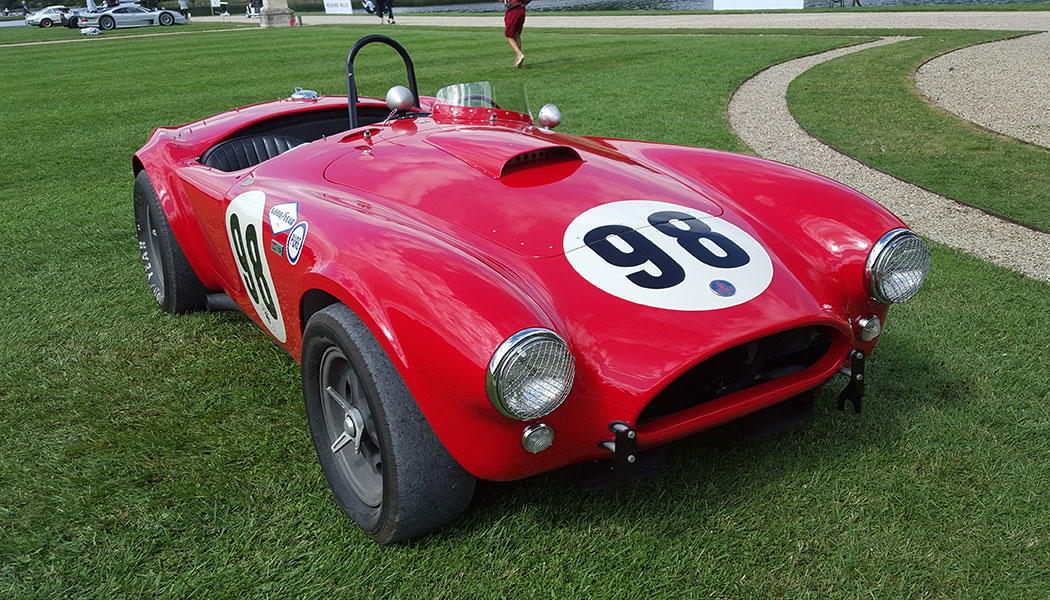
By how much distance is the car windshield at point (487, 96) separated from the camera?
3.54m

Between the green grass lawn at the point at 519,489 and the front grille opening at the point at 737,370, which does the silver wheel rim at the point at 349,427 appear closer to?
the green grass lawn at the point at 519,489

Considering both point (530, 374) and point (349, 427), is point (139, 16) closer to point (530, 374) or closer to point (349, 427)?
point (349, 427)

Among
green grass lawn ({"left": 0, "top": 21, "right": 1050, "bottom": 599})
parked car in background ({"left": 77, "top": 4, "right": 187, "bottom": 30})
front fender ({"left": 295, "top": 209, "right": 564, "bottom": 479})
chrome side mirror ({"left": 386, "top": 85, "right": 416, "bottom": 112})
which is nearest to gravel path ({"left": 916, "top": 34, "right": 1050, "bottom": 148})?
green grass lawn ({"left": 0, "top": 21, "right": 1050, "bottom": 599})

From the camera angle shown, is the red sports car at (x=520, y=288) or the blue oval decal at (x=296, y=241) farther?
the blue oval decal at (x=296, y=241)

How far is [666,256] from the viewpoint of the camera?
249 cm

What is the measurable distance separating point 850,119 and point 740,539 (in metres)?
7.45

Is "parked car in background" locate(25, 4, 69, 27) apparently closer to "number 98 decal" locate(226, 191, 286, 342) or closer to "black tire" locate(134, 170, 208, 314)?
"black tire" locate(134, 170, 208, 314)

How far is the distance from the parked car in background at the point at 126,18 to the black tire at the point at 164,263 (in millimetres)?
37745

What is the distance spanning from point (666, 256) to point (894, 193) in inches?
167

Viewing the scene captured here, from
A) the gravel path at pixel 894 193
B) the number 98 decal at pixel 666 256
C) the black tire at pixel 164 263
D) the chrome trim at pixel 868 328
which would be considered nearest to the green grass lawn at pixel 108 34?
the gravel path at pixel 894 193

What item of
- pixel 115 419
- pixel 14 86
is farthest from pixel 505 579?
pixel 14 86

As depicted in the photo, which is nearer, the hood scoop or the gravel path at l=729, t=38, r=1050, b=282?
the hood scoop

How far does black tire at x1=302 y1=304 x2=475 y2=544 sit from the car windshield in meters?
1.52

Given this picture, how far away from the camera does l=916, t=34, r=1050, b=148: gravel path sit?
27.0ft
